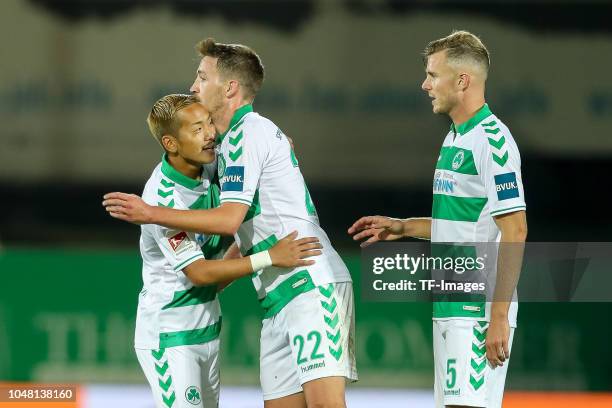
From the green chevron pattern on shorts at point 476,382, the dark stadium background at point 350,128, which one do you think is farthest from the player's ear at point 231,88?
the dark stadium background at point 350,128

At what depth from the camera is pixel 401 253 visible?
5121 millimetres

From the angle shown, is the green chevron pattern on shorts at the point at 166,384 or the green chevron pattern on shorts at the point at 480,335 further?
the green chevron pattern on shorts at the point at 166,384

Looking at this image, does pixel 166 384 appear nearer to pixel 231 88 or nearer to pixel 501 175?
pixel 231 88

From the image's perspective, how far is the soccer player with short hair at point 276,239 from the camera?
12.8 ft

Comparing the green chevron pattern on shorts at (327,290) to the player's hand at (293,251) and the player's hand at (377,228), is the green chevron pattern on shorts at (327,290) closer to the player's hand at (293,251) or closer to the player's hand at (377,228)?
the player's hand at (293,251)

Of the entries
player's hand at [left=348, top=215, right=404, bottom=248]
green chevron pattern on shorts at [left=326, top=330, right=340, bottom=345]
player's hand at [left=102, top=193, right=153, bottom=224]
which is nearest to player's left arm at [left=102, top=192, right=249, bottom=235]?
player's hand at [left=102, top=193, right=153, bottom=224]

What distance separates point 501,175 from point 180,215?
3.47ft

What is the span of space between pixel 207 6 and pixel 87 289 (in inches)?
126

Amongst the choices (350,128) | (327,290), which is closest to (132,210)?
(327,290)

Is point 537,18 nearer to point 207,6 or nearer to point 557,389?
point 207,6

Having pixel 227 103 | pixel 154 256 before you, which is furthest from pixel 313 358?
pixel 227 103

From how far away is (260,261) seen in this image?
393cm

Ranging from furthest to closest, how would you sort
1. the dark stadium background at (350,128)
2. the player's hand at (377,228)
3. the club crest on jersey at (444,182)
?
the dark stadium background at (350,128) → the player's hand at (377,228) → the club crest on jersey at (444,182)

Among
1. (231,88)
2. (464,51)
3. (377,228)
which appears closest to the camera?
(464,51)
